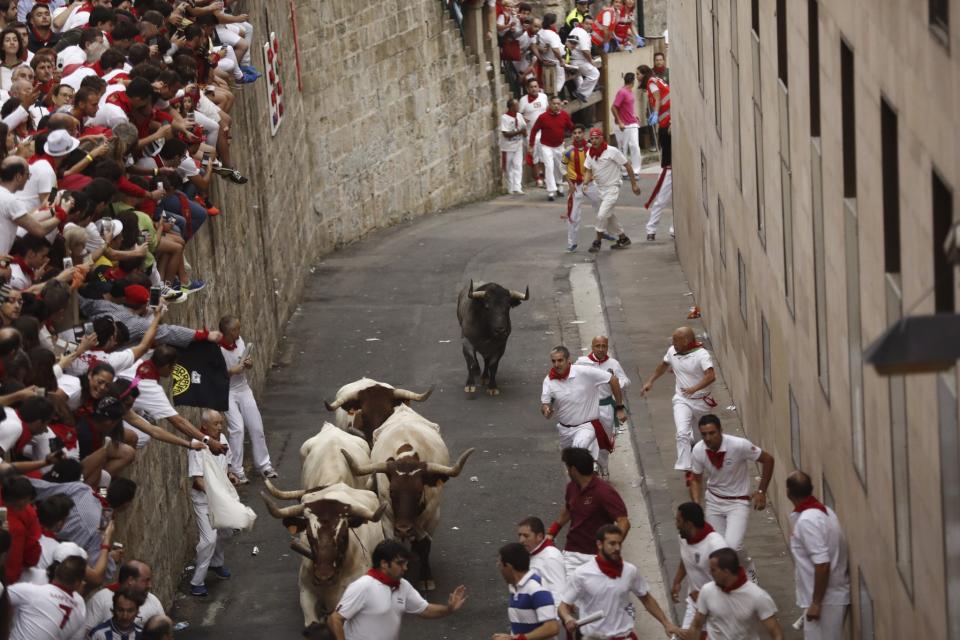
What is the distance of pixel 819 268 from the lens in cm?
1440

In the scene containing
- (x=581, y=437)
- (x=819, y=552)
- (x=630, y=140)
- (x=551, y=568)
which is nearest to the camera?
(x=551, y=568)

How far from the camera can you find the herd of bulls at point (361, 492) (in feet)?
45.9

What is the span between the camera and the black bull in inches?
838

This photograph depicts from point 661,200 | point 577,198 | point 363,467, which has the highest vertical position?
point 363,467

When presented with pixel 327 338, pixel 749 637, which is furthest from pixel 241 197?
pixel 749 637

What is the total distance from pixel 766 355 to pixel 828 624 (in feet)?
16.6

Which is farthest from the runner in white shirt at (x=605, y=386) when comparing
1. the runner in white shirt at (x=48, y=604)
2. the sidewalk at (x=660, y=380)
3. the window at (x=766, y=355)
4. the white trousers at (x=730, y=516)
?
the runner in white shirt at (x=48, y=604)

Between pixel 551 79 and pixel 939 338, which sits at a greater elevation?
pixel 939 338

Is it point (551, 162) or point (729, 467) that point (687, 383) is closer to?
point (729, 467)

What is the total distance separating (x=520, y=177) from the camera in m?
35.2

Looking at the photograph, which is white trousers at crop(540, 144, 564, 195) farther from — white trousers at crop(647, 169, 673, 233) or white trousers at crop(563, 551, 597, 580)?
white trousers at crop(563, 551, 597, 580)

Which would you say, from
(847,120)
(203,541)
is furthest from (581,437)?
(847,120)

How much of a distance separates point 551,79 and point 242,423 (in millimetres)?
19833

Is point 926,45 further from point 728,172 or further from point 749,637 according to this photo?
point 728,172
